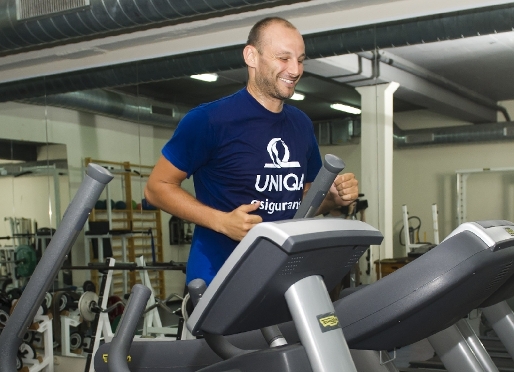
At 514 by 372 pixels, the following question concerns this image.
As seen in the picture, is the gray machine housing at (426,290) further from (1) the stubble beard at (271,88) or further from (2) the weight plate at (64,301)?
(2) the weight plate at (64,301)

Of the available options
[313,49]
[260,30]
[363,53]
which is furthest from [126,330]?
[363,53]

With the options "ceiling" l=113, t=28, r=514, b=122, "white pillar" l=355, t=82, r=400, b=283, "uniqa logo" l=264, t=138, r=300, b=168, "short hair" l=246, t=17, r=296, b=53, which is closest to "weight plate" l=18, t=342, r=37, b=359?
"ceiling" l=113, t=28, r=514, b=122

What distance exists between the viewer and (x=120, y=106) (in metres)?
5.62

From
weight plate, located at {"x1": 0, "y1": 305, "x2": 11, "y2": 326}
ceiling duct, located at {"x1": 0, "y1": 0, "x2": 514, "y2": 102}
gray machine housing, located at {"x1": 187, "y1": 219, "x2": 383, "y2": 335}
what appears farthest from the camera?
weight plate, located at {"x1": 0, "y1": 305, "x2": 11, "y2": 326}

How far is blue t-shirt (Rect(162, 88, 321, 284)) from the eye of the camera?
5.65 feet

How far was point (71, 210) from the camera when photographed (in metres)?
1.16

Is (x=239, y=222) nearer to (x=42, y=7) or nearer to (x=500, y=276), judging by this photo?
(x=500, y=276)

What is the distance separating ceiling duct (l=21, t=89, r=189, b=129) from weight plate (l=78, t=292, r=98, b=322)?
1.50 metres

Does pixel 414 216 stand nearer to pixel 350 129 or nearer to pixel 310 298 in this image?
pixel 350 129

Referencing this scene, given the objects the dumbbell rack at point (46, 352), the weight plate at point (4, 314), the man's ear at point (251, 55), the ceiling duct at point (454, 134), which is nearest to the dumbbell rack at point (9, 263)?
the weight plate at point (4, 314)

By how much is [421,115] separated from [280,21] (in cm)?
306

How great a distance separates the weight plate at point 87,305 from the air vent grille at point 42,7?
225 centimetres

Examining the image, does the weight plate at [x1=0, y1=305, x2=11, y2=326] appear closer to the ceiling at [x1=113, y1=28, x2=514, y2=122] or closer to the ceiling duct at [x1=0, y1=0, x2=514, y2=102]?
the ceiling duct at [x1=0, y1=0, x2=514, y2=102]

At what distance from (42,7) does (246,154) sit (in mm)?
2589
